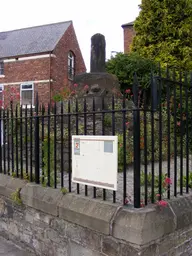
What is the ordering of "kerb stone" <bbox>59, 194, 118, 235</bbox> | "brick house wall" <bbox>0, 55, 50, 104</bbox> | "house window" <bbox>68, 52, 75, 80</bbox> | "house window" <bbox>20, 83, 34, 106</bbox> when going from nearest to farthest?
1. "kerb stone" <bbox>59, 194, 118, 235</bbox>
2. "brick house wall" <bbox>0, 55, 50, 104</bbox>
3. "house window" <bbox>20, 83, 34, 106</bbox>
4. "house window" <bbox>68, 52, 75, 80</bbox>

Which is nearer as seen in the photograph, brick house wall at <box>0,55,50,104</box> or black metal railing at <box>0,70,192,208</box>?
black metal railing at <box>0,70,192,208</box>

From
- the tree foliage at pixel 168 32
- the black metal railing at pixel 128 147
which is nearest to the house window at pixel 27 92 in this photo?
the tree foliage at pixel 168 32

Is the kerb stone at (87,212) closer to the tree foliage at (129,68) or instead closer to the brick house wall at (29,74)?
the tree foliage at (129,68)

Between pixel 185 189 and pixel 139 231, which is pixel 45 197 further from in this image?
pixel 185 189

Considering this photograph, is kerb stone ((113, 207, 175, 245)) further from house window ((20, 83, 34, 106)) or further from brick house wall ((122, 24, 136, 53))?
brick house wall ((122, 24, 136, 53))

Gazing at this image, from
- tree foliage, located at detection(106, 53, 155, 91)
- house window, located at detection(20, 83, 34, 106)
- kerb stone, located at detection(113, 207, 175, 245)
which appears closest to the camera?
kerb stone, located at detection(113, 207, 175, 245)

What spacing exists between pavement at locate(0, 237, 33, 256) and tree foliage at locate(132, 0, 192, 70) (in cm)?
913

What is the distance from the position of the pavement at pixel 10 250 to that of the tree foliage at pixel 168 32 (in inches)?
360

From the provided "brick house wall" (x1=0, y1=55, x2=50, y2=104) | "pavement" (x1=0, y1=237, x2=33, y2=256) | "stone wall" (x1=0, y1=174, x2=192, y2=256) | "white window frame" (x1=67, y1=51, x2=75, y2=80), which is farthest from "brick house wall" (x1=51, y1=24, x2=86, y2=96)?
"stone wall" (x1=0, y1=174, x2=192, y2=256)

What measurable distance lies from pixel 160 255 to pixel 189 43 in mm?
10469

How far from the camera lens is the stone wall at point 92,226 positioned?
7.59 feet

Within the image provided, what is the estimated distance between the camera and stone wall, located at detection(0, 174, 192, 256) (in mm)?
2312

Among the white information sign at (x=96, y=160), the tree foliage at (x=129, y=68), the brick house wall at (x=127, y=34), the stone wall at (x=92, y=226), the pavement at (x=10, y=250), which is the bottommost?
the pavement at (x=10, y=250)

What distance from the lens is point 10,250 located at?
11.2ft
